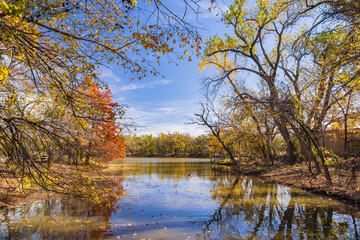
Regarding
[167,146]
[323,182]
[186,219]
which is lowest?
[186,219]

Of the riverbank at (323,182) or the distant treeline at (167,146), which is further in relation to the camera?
the distant treeline at (167,146)

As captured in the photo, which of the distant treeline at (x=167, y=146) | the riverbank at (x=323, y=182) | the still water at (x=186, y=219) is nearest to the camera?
the still water at (x=186, y=219)

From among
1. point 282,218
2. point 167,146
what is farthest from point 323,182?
point 167,146

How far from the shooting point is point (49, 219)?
287 inches

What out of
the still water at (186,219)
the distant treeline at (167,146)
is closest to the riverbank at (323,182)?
the still water at (186,219)

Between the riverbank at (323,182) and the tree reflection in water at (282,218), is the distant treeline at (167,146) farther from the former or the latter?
the tree reflection in water at (282,218)

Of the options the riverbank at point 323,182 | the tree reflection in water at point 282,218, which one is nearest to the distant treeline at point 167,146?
the riverbank at point 323,182

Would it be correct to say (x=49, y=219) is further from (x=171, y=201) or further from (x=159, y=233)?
(x=171, y=201)

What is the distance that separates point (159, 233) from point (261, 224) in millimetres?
3146

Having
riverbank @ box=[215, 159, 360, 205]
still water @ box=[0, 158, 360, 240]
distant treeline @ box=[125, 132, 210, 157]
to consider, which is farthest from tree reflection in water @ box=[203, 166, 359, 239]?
distant treeline @ box=[125, 132, 210, 157]

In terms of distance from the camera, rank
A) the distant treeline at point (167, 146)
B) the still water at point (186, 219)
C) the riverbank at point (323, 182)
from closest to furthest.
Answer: the still water at point (186, 219), the riverbank at point (323, 182), the distant treeline at point (167, 146)

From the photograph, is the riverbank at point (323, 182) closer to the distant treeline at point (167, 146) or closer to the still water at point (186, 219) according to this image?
the still water at point (186, 219)

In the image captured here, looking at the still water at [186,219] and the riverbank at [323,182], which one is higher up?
the riverbank at [323,182]

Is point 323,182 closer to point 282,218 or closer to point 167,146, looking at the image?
point 282,218
